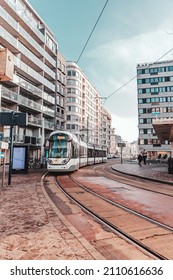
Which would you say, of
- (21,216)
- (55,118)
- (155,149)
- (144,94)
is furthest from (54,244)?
(144,94)

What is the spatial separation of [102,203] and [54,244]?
3587 millimetres

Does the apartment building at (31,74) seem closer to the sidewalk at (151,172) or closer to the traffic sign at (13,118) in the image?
the sidewalk at (151,172)

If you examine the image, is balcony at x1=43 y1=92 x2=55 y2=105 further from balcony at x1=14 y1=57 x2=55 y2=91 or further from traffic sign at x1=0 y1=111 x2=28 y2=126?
traffic sign at x1=0 y1=111 x2=28 y2=126

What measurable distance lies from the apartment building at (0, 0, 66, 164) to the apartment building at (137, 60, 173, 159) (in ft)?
99.8

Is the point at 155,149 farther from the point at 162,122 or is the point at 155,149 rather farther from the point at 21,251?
the point at 21,251

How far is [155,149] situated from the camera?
2378 inches

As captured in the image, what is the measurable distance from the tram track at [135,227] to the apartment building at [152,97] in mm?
57885

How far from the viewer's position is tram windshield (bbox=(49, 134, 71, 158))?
50.0 ft

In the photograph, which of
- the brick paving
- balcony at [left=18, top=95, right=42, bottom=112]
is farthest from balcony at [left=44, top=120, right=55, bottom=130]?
→ the brick paving

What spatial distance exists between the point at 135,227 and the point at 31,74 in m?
32.1

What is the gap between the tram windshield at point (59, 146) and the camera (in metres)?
15.2

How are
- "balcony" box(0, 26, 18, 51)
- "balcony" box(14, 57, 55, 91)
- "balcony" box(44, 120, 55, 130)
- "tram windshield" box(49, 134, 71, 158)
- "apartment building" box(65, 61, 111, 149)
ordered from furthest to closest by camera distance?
"apartment building" box(65, 61, 111, 149) → "balcony" box(44, 120, 55, 130) → "balcony" box(14, 57, 55, 91) → "balcony" box(0, 26, 18, 51) → "tram windshield" box(49, 134, 71, 158)

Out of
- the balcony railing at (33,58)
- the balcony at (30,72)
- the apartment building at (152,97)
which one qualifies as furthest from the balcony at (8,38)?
the apartment building at (152,97)

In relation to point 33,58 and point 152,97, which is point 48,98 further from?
point 152,97
